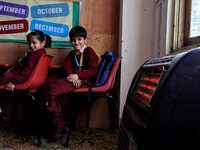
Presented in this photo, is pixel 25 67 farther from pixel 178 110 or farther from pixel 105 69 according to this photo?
pixel 178 110

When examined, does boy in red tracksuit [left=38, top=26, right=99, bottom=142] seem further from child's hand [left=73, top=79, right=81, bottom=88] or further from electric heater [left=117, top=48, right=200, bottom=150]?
electric heater [left=117, top=48, right=200, bottom=150]

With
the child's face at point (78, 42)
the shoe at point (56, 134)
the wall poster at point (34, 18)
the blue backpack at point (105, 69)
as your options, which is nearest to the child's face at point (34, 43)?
the wall poster at point (34, 18)

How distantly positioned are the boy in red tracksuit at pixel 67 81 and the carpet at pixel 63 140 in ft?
0.41

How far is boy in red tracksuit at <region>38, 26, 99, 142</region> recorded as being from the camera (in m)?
1.73

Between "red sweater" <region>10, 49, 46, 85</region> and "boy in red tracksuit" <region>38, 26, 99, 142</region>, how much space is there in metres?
0.18

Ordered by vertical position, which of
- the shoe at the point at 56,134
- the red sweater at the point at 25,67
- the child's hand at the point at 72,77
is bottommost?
the shoe at the point at 56,134

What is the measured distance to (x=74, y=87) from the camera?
1.80 metres

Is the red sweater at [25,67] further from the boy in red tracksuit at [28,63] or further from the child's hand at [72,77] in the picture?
the child's hand at [72,77]

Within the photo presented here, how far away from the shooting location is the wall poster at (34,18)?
7.32 ft

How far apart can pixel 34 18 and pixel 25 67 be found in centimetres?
61

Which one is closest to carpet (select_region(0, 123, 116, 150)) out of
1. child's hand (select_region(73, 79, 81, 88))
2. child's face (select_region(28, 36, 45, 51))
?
child's hand (select_region(73, 79, 81, 88))

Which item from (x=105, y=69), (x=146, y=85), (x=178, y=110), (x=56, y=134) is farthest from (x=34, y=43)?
(x=178, y=110)

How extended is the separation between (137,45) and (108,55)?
0.38 m

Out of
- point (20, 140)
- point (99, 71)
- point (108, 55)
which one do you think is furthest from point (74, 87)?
point (20, 140)
